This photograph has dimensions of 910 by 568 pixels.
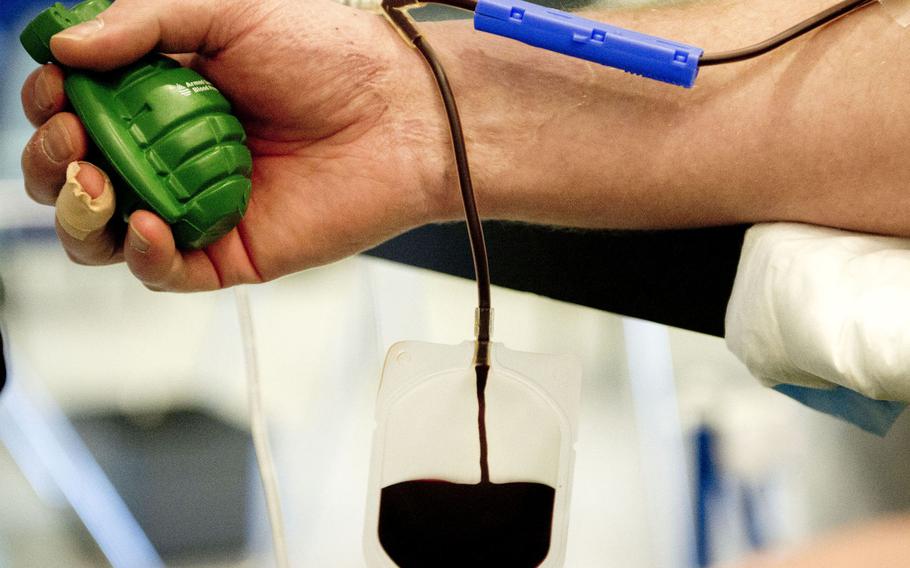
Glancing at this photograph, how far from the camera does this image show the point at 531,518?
0.58 metres

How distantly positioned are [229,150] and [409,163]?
0.67ft

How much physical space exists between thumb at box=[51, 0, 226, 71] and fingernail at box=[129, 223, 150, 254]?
0.12 meters

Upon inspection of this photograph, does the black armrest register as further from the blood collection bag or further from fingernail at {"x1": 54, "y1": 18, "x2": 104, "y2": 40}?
fingernail at {"x1": 54, "y1": 18, "x2": 104, "y2": 40}

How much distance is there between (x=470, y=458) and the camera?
610mm

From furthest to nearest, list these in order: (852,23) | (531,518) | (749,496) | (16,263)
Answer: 1. (16,263)
2. (749,496)
3. (852,23)
4. (531,518)

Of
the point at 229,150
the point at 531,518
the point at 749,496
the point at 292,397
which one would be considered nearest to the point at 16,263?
the point at 292,397

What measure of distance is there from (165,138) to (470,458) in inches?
12.7

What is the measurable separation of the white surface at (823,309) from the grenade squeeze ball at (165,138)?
1.37 feet

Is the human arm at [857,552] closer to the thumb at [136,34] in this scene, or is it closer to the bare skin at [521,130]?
the bare skin at [521,130]

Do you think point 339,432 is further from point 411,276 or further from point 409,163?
point 409,163

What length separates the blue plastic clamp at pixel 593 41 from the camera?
2.04 ft

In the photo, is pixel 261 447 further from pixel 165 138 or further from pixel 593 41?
pixel 593 41

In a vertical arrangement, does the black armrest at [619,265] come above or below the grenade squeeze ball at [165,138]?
below

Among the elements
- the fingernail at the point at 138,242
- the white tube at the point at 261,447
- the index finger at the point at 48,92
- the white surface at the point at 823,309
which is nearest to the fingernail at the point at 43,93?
the index finger at the point at 48,92
